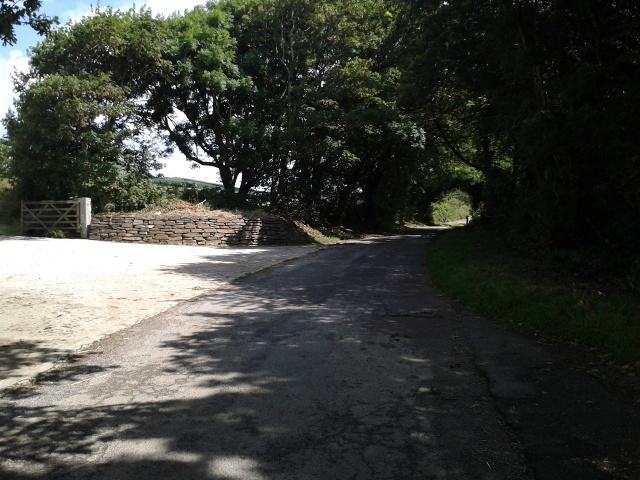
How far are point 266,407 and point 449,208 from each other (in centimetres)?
6092

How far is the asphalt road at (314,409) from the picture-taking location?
3.19 meters

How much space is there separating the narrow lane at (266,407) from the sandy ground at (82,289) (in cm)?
42

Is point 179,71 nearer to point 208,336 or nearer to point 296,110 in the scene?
point 296,110

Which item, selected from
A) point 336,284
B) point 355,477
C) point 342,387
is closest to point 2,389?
point 342,387

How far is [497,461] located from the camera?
3.24 meters

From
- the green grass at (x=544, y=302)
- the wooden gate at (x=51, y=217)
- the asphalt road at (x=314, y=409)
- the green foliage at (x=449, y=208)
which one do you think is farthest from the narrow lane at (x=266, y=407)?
the green foliage at (x=449, y=208)

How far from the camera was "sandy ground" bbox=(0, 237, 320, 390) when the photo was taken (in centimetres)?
569

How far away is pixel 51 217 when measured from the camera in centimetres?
2136

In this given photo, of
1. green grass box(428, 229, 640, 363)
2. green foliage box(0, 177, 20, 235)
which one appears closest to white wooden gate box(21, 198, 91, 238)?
green foliage box(0, 177, 20, 235)

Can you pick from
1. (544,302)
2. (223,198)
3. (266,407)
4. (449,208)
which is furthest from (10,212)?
(449,208)

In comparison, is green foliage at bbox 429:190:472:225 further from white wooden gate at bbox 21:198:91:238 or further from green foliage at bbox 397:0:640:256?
green foliage at bbox 397:0:640:256

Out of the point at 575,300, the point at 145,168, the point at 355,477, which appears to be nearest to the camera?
the point at 355,477

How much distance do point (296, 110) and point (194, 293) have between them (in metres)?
17.9

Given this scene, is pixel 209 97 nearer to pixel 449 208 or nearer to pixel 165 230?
pixel 165 230
